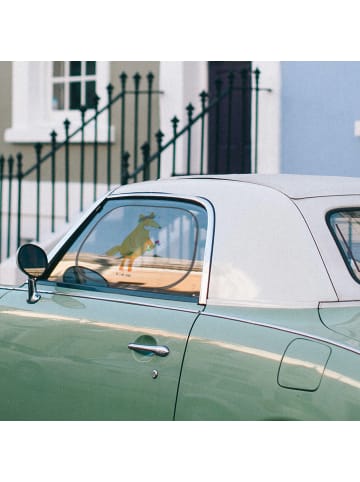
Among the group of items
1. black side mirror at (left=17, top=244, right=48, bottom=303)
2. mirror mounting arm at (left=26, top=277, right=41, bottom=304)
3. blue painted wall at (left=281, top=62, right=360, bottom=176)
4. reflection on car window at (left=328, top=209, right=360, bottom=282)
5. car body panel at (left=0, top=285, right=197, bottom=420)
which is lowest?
car body panel at (left=0, top=285, right=197, bottom=420)

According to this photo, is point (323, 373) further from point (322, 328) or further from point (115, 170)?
point (115, 170)

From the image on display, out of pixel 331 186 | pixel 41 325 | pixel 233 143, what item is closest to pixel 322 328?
pixel 331 186

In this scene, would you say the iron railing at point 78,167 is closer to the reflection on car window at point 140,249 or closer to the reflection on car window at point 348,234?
the reflection on car window at point 140,249

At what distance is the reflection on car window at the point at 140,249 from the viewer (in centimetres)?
410

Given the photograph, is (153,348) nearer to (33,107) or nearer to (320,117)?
(320,117)

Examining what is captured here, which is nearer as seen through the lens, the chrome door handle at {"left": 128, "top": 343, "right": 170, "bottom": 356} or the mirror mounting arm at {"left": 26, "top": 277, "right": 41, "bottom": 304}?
the chrome door handle at {"left": 128, "top": 343, "right": 170, "bottom": 356}

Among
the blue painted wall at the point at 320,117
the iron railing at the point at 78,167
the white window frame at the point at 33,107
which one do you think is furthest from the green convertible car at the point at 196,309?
the white window frame at the point at 33,107

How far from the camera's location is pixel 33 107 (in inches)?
483

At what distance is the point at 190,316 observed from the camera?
150 inches

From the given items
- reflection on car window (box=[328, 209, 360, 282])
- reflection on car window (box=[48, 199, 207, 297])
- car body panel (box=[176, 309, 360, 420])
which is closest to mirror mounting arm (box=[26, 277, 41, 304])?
reflection on car window (box=[48, 199, 207, 297])

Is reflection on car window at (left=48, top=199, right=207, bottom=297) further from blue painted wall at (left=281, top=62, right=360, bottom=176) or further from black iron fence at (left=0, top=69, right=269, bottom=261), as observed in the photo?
black iron fence at (left=0, top=69, right=269, bottom=261)

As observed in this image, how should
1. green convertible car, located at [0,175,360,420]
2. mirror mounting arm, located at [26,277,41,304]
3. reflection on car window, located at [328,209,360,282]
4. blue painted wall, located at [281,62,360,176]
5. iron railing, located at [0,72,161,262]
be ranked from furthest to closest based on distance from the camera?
1. iron railing, located at [0,72,161,262]
2. blue painted wall, located at [281,62,360,176]
3. mirror mounting arm, located at [26,277,41,304]
4. reflection on car window, located at [328,209,360,282]
5. green convertible car, located at [0,175,360,420]

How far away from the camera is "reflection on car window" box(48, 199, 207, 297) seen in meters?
4.10

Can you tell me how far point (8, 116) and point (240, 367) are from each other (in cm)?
944
